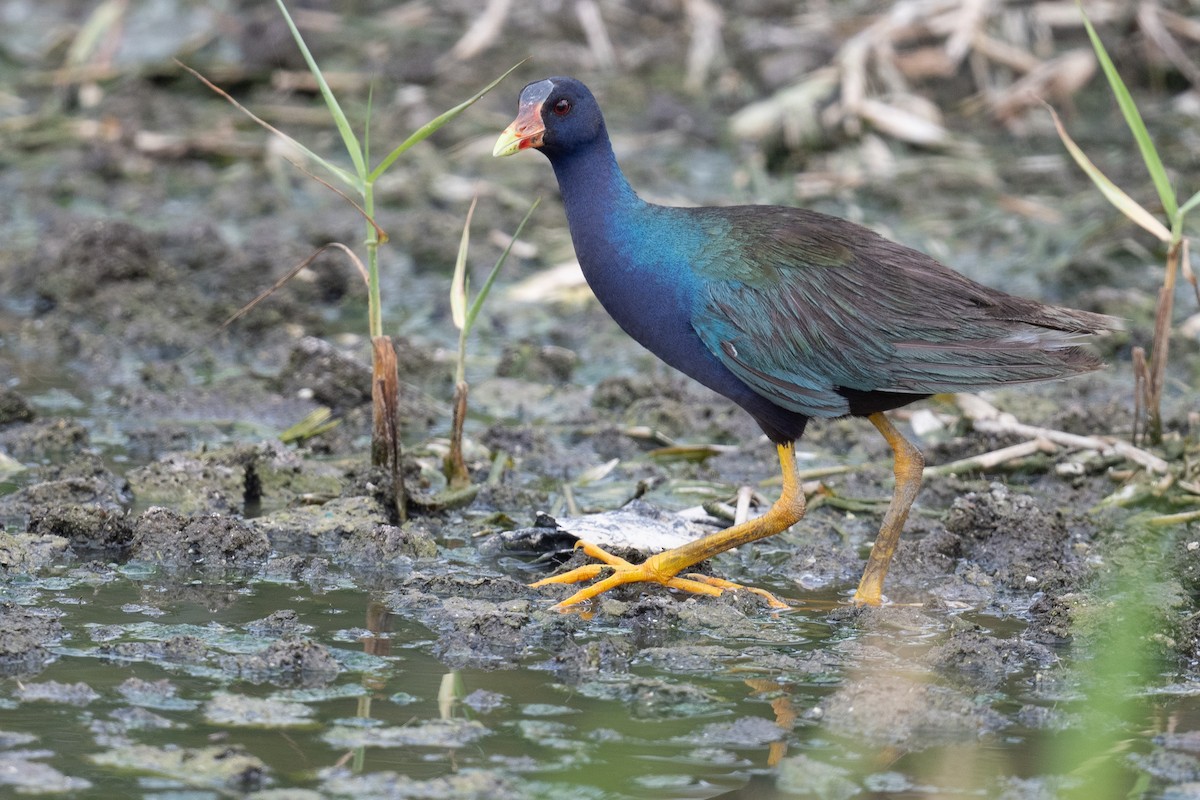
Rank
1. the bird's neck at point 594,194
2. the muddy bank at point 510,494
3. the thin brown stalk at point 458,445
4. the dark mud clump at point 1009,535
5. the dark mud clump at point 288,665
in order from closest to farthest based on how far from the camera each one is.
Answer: the muddy bank at point 510,494
the dark mud clump at point 288,665
the bird's neck at point 594,194
the dark mud clump at point 1009,535
the thin brown stalk at point 458,445

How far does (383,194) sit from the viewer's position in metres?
9.05

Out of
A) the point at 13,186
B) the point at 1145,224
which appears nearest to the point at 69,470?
the point at 1145,224

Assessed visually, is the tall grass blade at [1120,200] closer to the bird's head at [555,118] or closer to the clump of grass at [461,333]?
the bird's head at [555,118]

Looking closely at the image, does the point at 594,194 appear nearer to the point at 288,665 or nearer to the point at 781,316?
the point at 781,316

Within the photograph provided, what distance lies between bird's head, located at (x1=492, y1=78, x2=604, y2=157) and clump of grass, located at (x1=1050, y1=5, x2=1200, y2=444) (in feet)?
4.82

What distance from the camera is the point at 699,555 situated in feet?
15.9

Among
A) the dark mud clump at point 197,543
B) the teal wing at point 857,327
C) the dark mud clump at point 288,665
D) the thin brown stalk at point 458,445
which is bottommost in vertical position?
the dark mud clump at point 288,665

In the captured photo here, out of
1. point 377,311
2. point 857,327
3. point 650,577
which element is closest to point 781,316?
point 857,327

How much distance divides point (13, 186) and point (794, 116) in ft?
14.3

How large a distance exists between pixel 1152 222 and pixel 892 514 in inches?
59.1

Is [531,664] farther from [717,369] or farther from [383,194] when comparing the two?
[383,194]

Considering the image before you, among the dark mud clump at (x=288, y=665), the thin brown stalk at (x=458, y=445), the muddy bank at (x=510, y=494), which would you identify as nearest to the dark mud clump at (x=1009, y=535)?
the muddy bank at (x=510, y=494)

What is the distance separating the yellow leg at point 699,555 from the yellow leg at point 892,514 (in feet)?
0.82

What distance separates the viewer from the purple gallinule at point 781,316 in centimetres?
466
